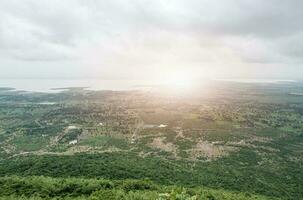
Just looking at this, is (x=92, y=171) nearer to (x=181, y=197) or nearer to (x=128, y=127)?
(x=181, y=197)

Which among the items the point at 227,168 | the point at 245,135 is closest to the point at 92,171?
the point at 227,168

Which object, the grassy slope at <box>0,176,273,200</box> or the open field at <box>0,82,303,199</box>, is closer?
the grassy slope at <box>0,176,273,200</box>

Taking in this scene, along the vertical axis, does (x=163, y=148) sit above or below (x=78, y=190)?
below

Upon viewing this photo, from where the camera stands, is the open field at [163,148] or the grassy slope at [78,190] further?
the open field at [163,148]

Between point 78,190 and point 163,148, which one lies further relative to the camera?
point 163,148

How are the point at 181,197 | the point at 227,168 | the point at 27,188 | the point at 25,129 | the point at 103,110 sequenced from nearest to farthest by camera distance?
the point at 181,197 < the point at 27,188 < the point at 227,168 < the point at 25,129 < the point at 103,110

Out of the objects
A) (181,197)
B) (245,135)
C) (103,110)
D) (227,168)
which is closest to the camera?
(181,197)

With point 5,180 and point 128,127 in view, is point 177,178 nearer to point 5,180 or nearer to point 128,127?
point 5,180

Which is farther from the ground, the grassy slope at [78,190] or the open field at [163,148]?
the grassy slope at [78,190]

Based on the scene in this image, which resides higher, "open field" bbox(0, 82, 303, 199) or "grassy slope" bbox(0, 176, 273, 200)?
"grassy slope" bbox(0, 176, 273, 200)

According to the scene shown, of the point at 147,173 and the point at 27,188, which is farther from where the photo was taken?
the point at 147,173

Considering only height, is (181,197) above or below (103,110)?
above
